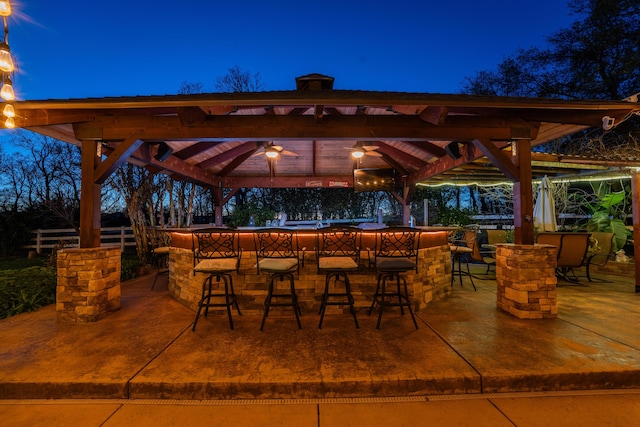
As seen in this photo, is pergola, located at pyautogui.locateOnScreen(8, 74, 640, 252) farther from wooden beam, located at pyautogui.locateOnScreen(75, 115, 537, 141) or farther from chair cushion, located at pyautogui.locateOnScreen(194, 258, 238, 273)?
chair cushion, located at pyautogui.locateOnScreen(194, 258, 238, 273)

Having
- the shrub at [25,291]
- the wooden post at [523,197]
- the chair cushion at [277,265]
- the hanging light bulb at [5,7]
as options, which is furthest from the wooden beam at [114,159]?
the wooden post at [523,197]

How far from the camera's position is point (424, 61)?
46.4 metres

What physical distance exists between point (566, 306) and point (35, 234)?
17.8m

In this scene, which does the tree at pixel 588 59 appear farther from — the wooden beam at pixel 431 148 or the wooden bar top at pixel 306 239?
the wooden bar top at pixel 306 239

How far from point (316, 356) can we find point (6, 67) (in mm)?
4093

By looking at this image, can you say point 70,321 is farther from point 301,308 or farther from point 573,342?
point 573,342

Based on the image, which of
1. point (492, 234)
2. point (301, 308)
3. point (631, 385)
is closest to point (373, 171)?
point (492, 234)

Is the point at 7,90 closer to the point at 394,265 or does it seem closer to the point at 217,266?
the point at 217,266

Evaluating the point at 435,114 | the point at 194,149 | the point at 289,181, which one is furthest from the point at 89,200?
the point at 289,181

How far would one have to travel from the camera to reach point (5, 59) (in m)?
2.94

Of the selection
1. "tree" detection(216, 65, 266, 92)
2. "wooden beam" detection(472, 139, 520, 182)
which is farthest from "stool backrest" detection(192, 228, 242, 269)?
"tree" detection(216, 65, 266, 92)

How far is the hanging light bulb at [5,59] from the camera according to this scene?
2.92 metres

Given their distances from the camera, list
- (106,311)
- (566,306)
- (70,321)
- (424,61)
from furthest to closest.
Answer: (424,61) → (566,306) → (106,311) → (70,321)

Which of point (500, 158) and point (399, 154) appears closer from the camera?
point (500, 158)
